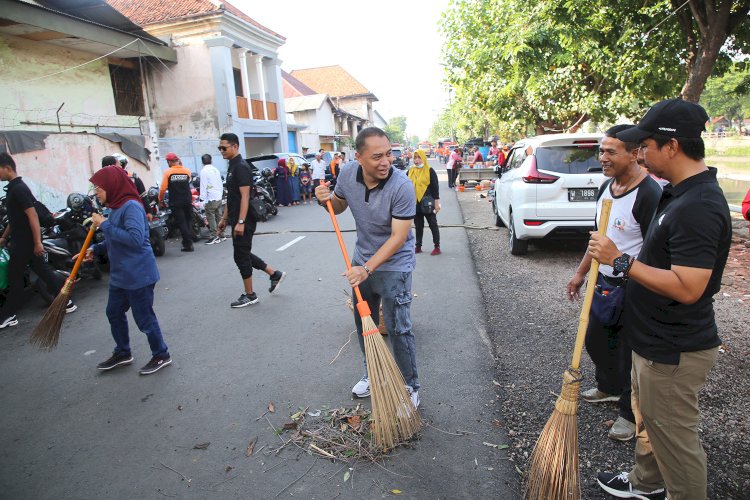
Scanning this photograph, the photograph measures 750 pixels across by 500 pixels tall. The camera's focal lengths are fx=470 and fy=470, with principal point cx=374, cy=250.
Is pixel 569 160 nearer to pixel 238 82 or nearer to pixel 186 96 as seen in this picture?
pixel 186 96

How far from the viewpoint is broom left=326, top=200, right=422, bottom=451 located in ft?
8.86

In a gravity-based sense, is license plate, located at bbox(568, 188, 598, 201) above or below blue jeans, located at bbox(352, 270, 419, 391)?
above

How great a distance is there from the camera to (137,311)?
3.79m

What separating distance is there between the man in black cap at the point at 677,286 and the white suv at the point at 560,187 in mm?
4585

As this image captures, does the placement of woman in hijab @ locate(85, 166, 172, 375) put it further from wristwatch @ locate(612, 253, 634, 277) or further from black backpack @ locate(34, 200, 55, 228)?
wristwatch @ locate(612, 253, 634, 277)

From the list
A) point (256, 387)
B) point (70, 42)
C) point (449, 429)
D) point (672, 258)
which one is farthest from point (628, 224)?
point (70, 42)

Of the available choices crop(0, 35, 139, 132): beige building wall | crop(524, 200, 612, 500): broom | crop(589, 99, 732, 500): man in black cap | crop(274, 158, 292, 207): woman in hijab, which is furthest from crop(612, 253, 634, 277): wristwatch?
crop(0, 35, 139, 132): beige building wall

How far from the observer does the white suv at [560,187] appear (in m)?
6.33

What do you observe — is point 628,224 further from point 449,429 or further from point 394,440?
point 394,440

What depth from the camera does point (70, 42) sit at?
13953 mm

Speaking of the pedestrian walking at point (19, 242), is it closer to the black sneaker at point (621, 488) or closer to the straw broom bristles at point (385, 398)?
the straw broom bristles at point (385, 398)

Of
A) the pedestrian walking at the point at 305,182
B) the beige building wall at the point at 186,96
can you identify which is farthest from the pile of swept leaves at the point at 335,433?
the beige building wall at the point at 186,96

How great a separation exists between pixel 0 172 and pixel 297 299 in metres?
3.37

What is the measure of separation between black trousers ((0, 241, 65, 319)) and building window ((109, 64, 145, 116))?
13.6m
